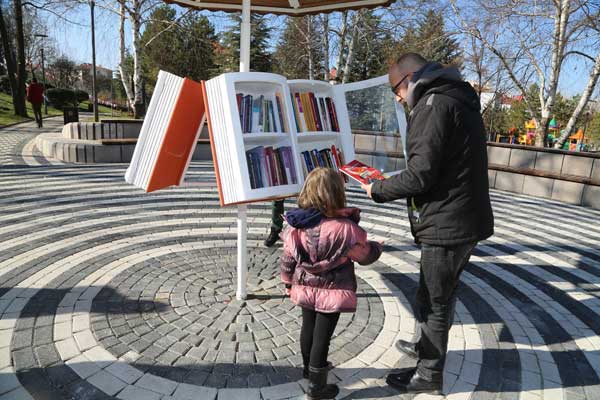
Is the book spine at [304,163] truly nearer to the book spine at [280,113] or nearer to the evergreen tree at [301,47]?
the book spine at [280,113]

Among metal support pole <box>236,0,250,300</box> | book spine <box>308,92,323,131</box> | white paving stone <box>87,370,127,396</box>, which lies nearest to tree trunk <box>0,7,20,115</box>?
metal support pole <box>236,0,250,300</box>

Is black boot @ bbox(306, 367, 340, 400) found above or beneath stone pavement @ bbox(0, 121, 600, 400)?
above

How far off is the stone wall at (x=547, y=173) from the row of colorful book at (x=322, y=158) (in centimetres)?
864

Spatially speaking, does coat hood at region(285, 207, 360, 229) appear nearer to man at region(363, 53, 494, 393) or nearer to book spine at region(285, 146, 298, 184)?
man at region(363, 53, 494, 393)

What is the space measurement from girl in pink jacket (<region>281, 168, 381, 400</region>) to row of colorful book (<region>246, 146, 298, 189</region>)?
76 cm

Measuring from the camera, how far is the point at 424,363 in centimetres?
274

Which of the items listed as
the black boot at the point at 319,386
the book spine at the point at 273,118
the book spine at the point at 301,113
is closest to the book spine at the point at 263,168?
the book spine at the point at 273,118

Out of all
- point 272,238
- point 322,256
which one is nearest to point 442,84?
point 322,256

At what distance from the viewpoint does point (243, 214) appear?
385 cm

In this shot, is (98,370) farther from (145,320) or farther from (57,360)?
(145,320)

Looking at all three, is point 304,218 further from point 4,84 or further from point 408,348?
point 4,84

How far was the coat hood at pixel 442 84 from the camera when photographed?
7.77 feet

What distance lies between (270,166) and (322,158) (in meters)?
0.65

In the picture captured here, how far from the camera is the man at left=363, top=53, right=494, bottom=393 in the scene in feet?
7.72
